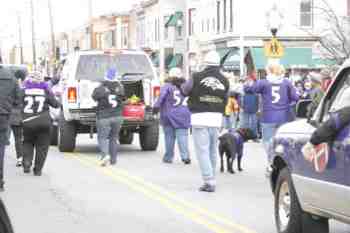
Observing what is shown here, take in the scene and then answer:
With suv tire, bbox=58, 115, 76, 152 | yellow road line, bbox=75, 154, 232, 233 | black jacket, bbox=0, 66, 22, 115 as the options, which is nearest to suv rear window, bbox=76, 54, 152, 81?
suv tire, bbox=58, 115, 76, 152

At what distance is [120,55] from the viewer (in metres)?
18.8

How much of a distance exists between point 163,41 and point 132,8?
14.1 metres

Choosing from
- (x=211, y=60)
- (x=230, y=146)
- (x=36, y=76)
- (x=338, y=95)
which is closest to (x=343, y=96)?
(x=338, y=95)

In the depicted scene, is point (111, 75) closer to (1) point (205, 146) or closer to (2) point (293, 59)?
(1) point (205, 146)

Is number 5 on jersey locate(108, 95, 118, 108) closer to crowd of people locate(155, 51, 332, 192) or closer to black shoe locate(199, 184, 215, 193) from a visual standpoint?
crowd of people locate(155, 51, 332, 192)

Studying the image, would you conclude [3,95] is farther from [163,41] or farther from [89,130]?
[163,41]

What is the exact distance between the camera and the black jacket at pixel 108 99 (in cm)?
1555

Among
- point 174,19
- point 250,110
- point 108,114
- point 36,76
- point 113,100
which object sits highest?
point 174,19

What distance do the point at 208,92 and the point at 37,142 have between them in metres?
3.56

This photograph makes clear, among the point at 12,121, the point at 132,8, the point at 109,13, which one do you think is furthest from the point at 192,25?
the point at 12,121

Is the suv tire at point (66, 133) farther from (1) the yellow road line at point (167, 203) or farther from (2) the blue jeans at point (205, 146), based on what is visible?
(2) the blue jeans at point (205, 146)

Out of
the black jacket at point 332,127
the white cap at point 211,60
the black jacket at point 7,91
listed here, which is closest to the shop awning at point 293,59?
the white cap at point 211,60

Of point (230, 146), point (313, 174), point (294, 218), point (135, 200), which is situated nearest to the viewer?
point (313, 174)

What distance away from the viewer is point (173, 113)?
54.2ft
